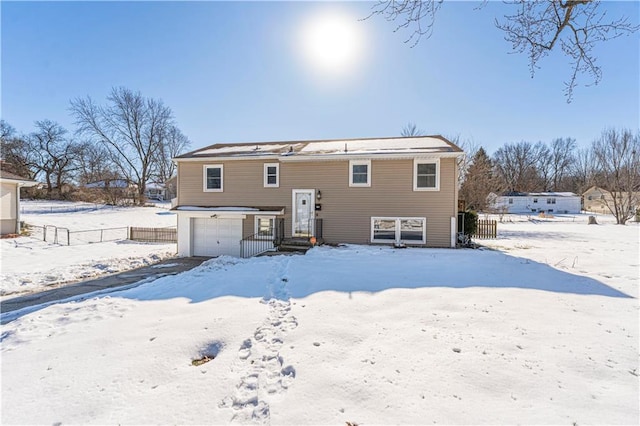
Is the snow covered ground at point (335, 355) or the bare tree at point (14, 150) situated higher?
the bare tree at point (14, 150)

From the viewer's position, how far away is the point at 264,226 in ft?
45.3

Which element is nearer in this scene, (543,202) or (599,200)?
(599,200)

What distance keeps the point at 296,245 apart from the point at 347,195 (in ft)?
10.2

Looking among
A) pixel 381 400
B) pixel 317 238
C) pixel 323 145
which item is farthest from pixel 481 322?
pixel 323 145

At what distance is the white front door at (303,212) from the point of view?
42.7ft

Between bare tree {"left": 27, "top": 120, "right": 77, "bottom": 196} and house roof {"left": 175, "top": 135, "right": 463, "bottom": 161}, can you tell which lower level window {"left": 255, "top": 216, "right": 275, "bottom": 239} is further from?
bare tree {"left": 27, "top": 120, "right": 77, "bottom": 196}

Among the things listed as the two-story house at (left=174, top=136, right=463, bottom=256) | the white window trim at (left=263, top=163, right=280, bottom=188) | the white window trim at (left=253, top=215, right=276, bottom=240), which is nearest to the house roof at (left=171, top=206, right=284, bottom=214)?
the two-story house at (left=174, top=136, right=463, bottom=256)

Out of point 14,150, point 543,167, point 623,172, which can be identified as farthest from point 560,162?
point 14,150

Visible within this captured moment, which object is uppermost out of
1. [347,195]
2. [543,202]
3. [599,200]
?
[599,200]

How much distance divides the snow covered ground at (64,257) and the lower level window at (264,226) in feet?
16.6

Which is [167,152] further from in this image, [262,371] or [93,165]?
[262,371]

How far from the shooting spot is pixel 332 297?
221 inches

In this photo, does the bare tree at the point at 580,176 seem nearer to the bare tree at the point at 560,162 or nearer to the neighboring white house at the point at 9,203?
the bare tree at the point at 560,162

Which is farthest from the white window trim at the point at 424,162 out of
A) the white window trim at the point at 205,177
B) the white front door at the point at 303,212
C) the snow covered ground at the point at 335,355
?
the white window trim at the point at 205,177
